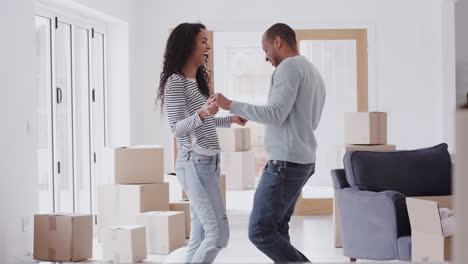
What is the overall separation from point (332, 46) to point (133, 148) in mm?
2823

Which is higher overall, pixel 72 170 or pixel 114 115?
pixel 114 115

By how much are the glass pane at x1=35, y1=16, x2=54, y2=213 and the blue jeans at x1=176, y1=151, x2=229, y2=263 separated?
3100 mm

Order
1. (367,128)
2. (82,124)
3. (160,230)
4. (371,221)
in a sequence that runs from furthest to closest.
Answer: (82,124) → (367,128) → (160,230) → (371,221)

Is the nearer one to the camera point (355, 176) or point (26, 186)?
point (355, 176)

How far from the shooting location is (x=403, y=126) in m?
7.32

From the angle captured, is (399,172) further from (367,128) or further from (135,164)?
(135,164)

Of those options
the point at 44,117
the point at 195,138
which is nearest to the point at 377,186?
the point at 195,138

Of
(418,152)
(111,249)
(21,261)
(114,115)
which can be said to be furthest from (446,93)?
(21,261)

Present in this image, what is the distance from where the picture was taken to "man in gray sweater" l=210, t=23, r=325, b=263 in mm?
2717

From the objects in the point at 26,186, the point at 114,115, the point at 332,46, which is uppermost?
the point at 332,46

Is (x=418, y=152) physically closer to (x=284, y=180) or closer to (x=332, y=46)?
(x=284, y=180)

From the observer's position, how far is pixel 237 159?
8.98 metres

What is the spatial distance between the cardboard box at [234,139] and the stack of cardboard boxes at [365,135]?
11.0ft

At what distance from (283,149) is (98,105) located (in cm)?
444
